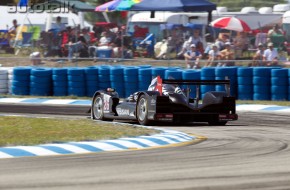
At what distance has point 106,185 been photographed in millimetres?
7777

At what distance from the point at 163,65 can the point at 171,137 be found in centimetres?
1304

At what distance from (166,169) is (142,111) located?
674 centimetres

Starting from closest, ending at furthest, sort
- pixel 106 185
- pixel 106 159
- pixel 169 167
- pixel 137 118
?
pixel 106 185 < pixel 169 167 < pixel 106 159 < pixel 137 118

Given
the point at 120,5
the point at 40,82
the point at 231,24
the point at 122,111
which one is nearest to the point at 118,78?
the point at 40,82

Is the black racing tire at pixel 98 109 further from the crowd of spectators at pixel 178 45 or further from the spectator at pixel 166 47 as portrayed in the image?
the spectator at pixel 166 47

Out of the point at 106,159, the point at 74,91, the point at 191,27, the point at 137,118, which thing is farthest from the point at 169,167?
the point at 191,27

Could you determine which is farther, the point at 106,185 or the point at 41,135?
the point at 41,135

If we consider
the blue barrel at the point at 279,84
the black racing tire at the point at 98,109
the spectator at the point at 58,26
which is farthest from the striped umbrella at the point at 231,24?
the black racing tire at the point at 98,109

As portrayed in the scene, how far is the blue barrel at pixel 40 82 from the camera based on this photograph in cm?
2330

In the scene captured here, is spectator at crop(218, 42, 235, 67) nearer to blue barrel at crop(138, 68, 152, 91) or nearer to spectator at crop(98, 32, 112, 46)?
blue barrel at crop(138, 68, 152, 91)

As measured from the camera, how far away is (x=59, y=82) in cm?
2331

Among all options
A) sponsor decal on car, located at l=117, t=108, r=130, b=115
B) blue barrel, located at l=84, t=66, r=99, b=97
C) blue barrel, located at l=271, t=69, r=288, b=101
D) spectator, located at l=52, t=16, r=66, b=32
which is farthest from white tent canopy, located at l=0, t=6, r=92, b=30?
sponsor decal on car, located at l=117, t=108, r=130, b=115

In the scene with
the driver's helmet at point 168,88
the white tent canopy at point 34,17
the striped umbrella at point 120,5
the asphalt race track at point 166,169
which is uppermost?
the striped umbrella at point 120,5

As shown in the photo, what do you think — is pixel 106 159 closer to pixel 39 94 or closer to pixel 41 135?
pixel 41 135
